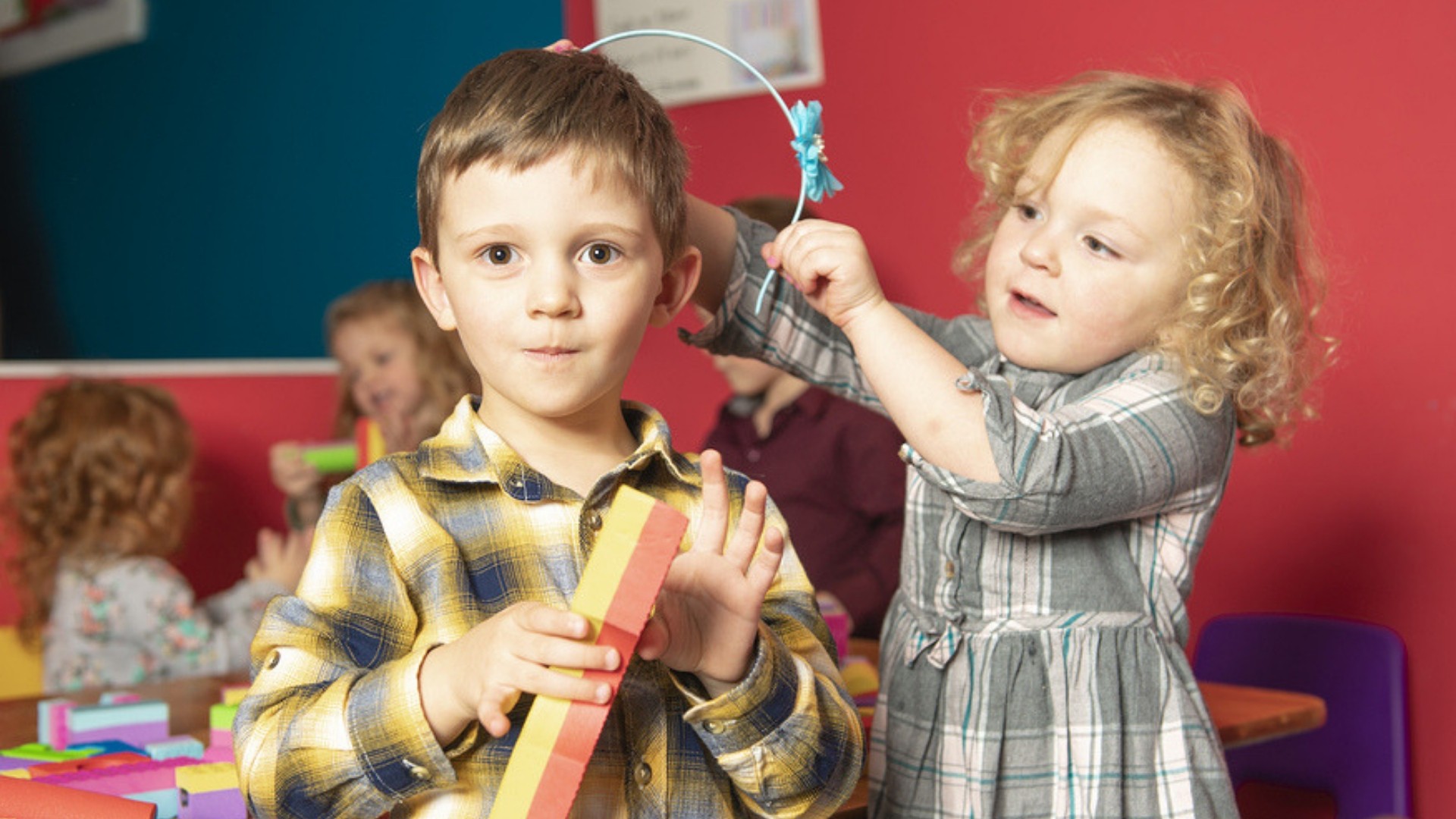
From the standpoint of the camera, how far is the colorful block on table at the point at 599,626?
33.0 inches

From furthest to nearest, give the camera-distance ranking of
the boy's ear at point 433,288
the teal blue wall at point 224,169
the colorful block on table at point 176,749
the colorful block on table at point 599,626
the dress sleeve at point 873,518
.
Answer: the teal blue wall at point 224,169, the dress sleeve at point 873,518, the colorful block on table at point 176,749, the boy's ear at point 433,288, the colorful block on table at point 599,626

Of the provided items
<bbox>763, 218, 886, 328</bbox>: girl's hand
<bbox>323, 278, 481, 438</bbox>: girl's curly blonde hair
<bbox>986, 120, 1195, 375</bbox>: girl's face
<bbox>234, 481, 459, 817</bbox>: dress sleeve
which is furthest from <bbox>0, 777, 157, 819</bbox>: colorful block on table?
<bbox>323, 278, 481, 438</bbox>: girl's curly blonde hair

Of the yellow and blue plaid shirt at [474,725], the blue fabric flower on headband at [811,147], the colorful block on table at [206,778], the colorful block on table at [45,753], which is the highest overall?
the blue fabric flower on headband at [811,147]

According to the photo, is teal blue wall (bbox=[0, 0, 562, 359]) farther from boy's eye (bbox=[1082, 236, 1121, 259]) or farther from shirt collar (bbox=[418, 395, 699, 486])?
shirt collar (bbox=[418, 395, 699, 486])

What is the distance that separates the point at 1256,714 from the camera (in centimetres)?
176

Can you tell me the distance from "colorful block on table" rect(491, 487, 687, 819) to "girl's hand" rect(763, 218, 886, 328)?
1.43ft

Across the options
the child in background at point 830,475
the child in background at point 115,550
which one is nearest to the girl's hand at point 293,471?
the child in background at point 115,550

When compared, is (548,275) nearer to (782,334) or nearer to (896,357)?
(896,357)

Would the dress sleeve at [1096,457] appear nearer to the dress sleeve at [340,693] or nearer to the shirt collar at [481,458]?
the shirt collar at [481,458]

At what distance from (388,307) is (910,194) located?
1.16 meters

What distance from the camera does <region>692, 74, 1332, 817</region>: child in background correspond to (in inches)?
49.2

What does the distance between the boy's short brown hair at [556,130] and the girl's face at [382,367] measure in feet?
6.74

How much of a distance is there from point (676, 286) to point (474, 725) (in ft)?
1.27

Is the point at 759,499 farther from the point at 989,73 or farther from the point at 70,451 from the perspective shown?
the point at 70,451
